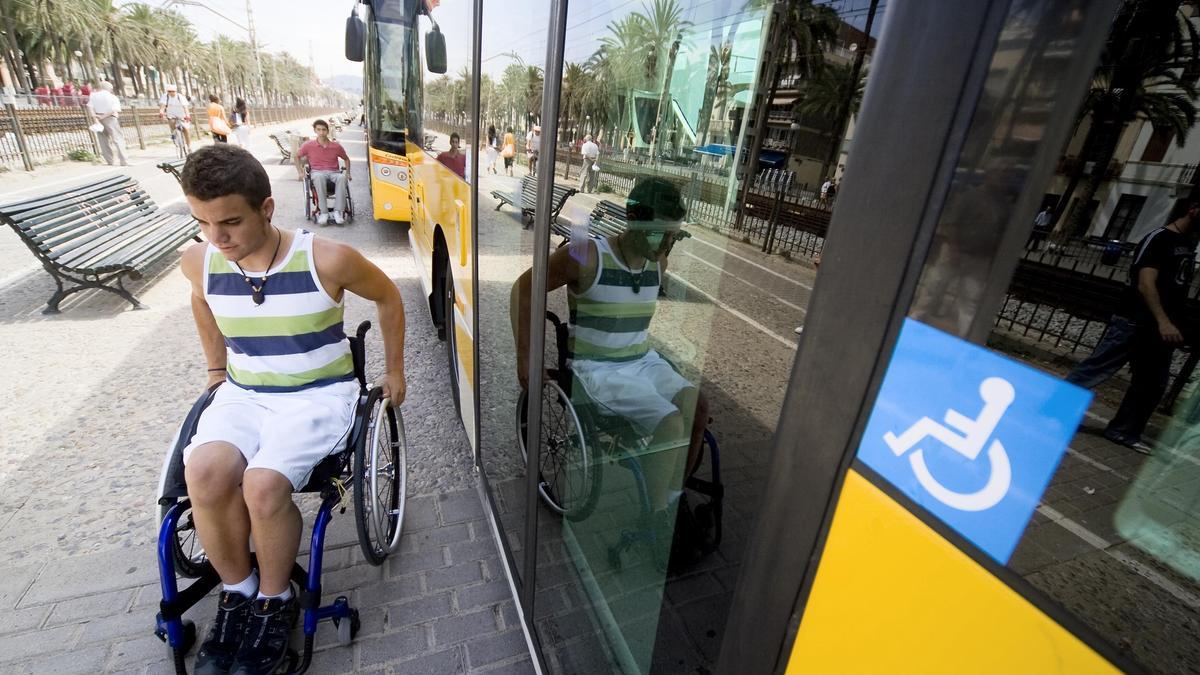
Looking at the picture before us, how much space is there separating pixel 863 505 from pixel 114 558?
3.17 m

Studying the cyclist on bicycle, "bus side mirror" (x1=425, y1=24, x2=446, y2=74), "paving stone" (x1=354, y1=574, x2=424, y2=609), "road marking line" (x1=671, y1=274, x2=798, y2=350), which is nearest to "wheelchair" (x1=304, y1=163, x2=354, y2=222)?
"bus side mirror" (x1=425, y1=24, x2=446, y2=74)

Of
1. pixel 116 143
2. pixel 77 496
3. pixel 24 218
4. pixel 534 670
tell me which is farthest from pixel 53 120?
pixel 534 670

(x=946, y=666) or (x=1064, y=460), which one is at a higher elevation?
(x=1064, y=460)

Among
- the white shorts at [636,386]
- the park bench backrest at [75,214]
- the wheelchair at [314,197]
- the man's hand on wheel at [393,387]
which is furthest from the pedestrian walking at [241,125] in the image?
the white shorts at [636,386]

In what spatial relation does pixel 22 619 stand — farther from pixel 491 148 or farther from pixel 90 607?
pixel 491 148

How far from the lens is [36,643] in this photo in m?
2.04

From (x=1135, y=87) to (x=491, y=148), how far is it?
2365 mm

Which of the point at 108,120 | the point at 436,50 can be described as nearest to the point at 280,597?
the point at 436,50

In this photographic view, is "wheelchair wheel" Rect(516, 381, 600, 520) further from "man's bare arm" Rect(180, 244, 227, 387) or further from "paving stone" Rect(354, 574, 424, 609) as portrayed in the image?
"man's bare arm" Rect(180, 244, 227, 387)

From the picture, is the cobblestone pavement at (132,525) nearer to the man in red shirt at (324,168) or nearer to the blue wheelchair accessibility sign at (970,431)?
the blue wheelchair accessibility sign at (970,431)

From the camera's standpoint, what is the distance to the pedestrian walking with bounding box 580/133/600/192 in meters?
1.62

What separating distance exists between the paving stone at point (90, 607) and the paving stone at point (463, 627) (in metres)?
1.27

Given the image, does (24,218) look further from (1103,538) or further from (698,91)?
(1103,538)

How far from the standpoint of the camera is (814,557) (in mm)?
738
